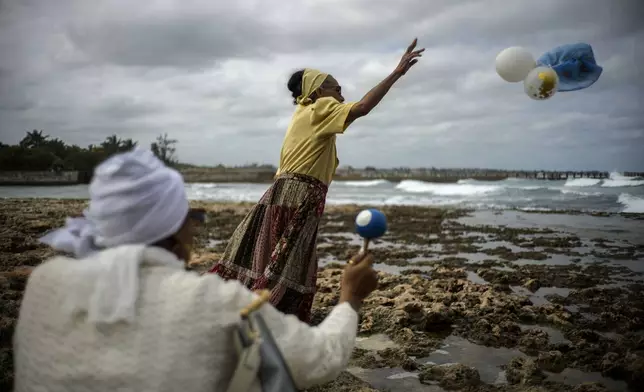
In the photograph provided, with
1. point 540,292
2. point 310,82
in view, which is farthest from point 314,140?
point 540,292

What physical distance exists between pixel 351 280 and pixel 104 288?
793mm

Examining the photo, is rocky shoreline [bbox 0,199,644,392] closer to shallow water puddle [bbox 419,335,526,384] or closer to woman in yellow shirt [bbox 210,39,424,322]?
shallow water puddle [bbox 419,335,526,384]

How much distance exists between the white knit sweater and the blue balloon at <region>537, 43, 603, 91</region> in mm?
3615

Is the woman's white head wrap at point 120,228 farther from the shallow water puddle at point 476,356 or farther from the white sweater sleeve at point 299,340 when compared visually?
the shallow water puddle at point 476,356

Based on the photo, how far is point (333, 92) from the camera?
10.6ft

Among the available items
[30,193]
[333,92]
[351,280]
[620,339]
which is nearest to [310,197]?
[333,92]

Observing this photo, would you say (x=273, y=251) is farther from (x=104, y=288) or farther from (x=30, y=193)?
(x=30, y=193)

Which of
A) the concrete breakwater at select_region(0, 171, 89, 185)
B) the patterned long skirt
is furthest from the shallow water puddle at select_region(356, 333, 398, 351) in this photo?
the concrete breakwater at select_region(0, 171, 89, 185)

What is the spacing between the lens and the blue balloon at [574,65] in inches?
161

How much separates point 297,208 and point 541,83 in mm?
2169

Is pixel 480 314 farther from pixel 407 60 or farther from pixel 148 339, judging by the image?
pixel 148 339

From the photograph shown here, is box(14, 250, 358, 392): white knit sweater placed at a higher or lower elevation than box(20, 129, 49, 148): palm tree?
lower

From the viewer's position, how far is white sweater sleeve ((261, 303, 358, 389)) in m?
1.39

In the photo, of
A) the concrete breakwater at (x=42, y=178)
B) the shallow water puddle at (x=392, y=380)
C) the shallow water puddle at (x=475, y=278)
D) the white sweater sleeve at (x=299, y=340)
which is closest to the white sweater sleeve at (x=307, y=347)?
the white sweater sleeve at (x=299, y=340)
